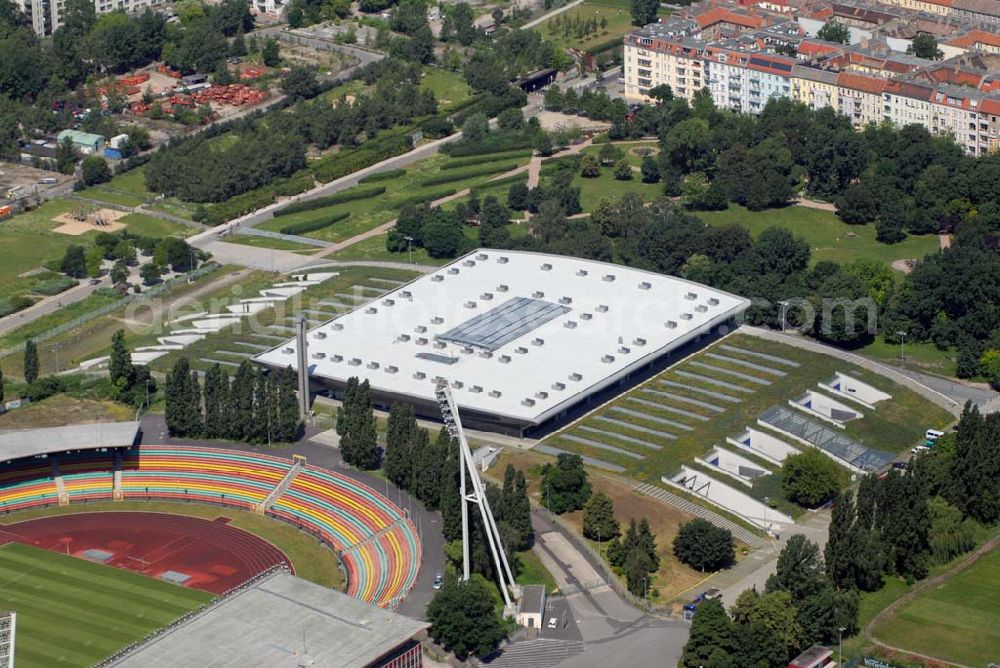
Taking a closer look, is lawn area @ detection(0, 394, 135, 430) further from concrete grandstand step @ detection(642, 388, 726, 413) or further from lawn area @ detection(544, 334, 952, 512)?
concrete grandstand step @ detection(642, 388, 726, 413)

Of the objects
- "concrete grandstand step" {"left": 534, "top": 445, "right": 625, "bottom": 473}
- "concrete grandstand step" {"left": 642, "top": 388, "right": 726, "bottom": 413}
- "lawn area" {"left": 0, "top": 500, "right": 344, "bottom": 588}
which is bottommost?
"lawn area" {"left": 0, "top": 500, "right": 344, "bottom": 588}

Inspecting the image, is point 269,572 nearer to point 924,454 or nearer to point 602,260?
point 924,454

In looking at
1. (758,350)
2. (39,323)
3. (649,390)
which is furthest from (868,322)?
(39,323)

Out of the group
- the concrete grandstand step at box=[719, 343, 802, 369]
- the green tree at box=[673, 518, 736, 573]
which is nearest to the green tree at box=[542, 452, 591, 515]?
the green tree at box=[673, 518, 736, 573]

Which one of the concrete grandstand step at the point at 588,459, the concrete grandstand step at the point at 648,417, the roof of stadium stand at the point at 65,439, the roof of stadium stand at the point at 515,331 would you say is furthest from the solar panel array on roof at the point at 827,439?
the roof of stadium stand at the point at 65,439

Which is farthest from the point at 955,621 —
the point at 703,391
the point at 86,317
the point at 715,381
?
the point at 86,317

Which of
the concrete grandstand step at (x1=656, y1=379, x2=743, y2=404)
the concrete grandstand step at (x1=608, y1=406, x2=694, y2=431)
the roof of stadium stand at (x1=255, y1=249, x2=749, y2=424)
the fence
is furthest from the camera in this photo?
the fence

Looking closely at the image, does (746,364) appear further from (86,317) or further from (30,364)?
(86,317)
